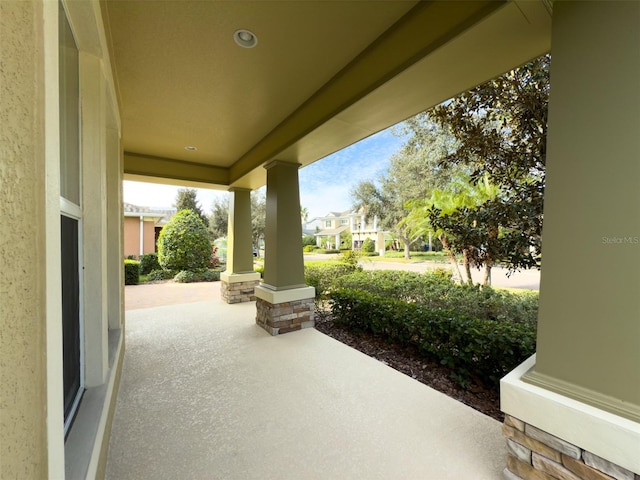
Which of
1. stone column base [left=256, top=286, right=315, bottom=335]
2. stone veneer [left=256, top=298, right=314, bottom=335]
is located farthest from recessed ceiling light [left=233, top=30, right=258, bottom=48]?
stone veneer [left=256, top=298, right=314, bottom=335]

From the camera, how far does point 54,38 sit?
33.3 inches

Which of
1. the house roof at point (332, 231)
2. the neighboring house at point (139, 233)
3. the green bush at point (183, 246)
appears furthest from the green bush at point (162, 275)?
the house roof at point (332, 231)

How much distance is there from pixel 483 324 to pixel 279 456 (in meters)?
2.61

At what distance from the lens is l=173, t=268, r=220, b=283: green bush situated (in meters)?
10.4

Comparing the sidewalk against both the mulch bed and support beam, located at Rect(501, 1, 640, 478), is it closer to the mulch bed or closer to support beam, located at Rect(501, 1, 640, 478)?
the mulch bed

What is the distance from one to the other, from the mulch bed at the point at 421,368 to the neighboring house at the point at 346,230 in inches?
580

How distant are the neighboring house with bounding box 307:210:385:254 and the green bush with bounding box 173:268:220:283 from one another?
10363mm

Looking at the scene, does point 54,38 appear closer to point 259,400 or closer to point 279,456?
point 279,456

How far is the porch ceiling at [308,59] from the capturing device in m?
1.96

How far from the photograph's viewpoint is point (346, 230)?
27.7 meters

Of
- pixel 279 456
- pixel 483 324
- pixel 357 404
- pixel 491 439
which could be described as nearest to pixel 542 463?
pixel 491 439

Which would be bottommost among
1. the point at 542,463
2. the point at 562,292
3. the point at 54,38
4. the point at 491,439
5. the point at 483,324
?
the point at 491,439

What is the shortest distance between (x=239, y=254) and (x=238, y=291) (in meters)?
0.84

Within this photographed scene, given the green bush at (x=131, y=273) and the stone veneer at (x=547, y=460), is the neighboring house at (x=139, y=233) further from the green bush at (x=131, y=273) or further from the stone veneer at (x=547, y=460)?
the stone veneer at (x=547, y=460)
